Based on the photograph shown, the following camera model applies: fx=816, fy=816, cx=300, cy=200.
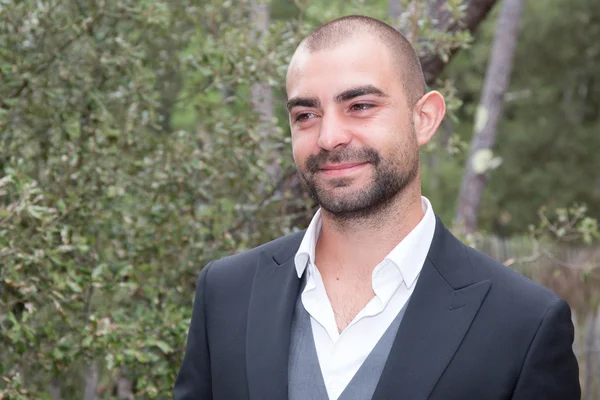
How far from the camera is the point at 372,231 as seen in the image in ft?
9.32

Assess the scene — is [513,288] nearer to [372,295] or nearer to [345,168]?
[372,295]

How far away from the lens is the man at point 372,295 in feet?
8.52

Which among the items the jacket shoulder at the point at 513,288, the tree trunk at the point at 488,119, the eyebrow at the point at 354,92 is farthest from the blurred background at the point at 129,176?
the tree trunk at the point at 488,119

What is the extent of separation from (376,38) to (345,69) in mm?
194

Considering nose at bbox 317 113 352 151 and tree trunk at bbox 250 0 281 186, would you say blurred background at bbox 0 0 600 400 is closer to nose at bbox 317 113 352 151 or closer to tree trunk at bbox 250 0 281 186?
tree trunk at bbox 250 0 281 186

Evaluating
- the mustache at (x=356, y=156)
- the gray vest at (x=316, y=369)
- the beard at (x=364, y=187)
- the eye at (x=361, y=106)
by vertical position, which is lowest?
the gray vest at (x=316, y=369)

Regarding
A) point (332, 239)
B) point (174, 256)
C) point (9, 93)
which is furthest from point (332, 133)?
point (9, 93)

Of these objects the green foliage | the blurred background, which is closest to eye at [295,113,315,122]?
the blurred background

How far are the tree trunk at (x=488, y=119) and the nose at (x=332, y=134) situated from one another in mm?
11366

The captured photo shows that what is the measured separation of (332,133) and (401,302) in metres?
0.62

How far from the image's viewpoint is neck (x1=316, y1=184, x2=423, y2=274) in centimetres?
282

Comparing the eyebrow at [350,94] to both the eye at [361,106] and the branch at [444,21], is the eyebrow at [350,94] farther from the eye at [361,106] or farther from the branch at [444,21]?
the branch at [444,21]

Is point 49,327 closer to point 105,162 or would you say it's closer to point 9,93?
point 105,162

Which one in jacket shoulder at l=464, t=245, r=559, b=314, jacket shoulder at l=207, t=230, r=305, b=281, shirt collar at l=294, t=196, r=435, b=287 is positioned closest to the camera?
jacket shoulder at l=464, t=245, r=559, b=314
